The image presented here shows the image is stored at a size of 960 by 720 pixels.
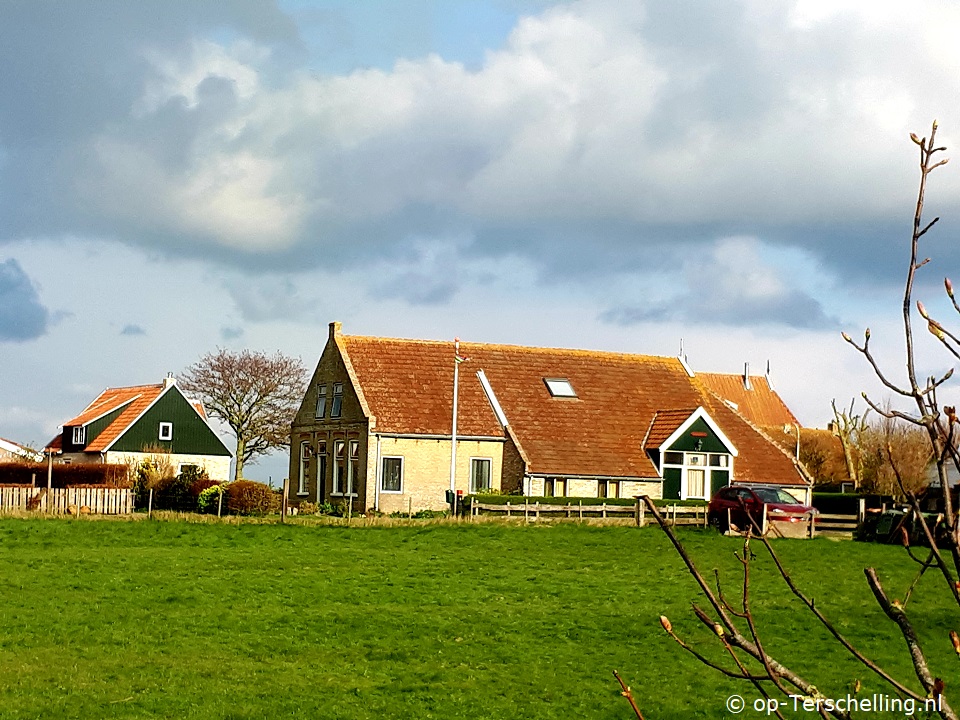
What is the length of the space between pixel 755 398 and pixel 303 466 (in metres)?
39.6

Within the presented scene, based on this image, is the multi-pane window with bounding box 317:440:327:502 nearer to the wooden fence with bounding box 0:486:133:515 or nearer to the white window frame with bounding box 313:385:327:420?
the white window frame with bounding box 313:385:327:420

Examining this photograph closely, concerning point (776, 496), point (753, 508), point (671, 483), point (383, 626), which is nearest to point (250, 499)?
point (671, 483)

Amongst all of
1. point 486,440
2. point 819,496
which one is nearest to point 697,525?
point 486,440

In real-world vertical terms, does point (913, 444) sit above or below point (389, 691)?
above

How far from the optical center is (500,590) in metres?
25.9

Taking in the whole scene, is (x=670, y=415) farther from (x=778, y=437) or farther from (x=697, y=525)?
(x=778, y=437)

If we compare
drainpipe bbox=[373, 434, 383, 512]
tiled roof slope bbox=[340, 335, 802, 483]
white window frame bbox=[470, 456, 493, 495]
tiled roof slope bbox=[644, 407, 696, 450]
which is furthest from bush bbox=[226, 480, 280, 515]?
tiled roof slope bbox=[644, 407, 696, 450]

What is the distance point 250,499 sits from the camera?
4266cm

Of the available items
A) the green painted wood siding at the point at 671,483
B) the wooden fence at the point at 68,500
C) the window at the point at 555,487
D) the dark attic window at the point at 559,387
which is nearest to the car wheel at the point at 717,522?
the window at the point at 555,487

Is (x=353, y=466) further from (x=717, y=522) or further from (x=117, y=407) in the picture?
(x=117, y=407)

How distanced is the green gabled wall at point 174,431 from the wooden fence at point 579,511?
32.4 metres

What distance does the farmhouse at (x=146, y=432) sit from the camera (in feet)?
223

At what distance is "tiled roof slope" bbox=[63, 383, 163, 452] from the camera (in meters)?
68.1

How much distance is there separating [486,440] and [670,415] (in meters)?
8.31
